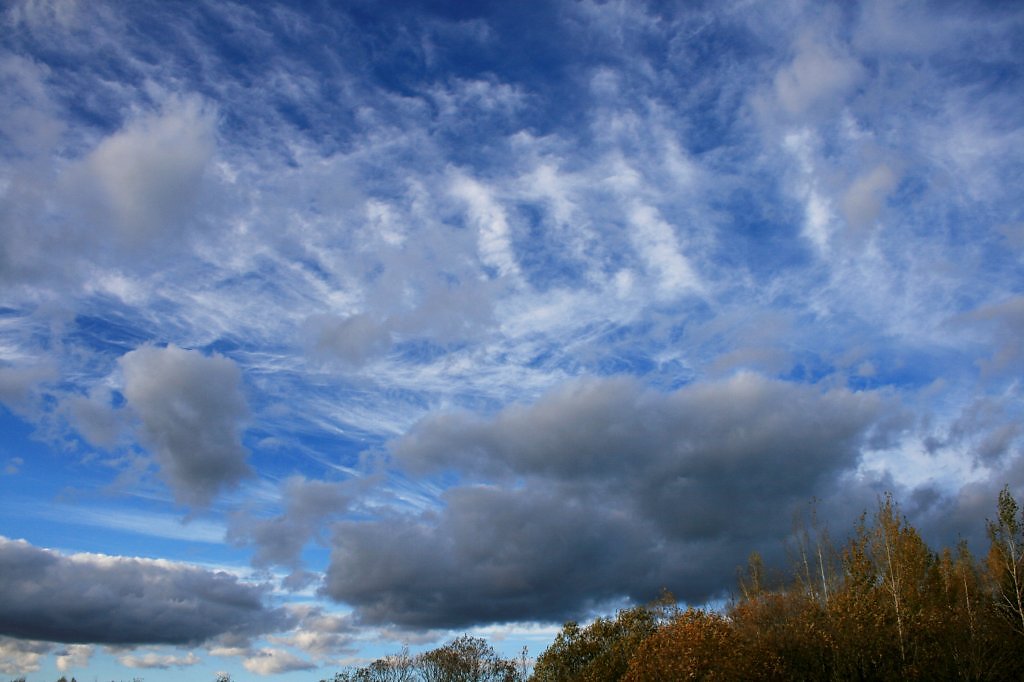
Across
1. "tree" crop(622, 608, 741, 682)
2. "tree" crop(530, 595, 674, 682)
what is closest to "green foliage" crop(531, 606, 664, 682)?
"tree" crop(530, 595, 674, 682)

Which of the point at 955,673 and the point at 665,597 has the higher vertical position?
the point at 665,597

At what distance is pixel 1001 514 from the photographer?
5209cm

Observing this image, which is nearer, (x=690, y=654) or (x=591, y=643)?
(x=690, y=654)

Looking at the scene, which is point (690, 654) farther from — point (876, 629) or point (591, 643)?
point (591, 643)

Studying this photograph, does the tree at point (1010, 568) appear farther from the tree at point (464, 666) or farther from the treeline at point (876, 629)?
the tree at point (464, 666)

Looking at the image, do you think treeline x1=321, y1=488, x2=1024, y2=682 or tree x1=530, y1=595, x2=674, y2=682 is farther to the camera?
tree x1=530, y1=595, x2=674, y2=682

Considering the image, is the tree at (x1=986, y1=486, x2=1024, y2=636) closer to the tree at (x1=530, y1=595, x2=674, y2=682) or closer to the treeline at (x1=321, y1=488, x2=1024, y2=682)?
the treeline at (x1=321, y1=488, x2=1024, y2=682)

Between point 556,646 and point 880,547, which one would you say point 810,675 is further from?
point 556,646

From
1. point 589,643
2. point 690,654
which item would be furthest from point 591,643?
point 690,654

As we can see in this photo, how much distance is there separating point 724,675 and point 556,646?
3579cm

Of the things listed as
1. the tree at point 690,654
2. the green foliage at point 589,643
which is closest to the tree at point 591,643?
the green foliage at point 589,643

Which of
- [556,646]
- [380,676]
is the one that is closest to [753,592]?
[556,646]

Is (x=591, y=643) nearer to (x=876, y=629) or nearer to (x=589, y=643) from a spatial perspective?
(x=589, y=643)

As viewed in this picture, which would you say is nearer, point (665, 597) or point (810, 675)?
point (810, 675)
